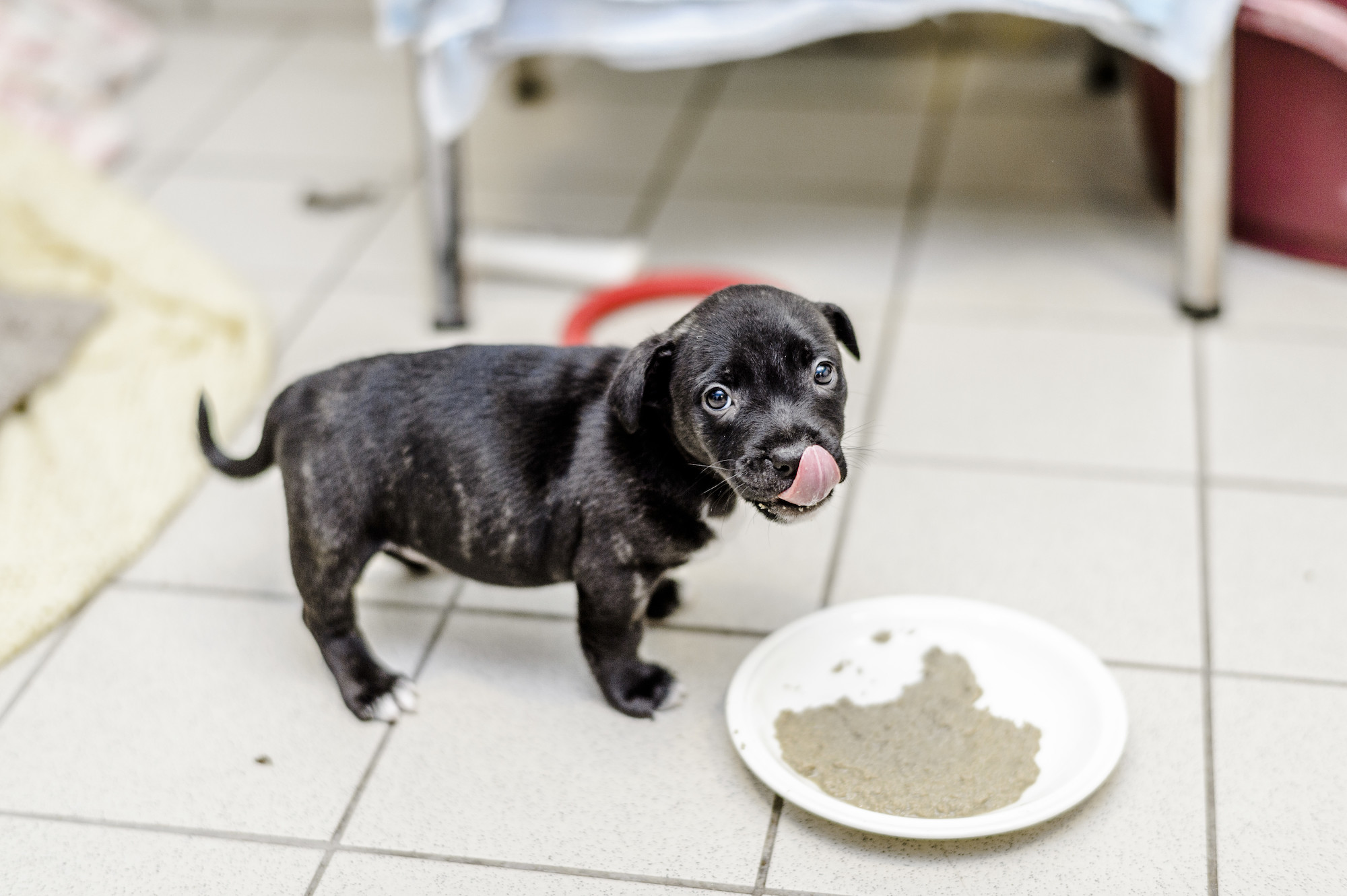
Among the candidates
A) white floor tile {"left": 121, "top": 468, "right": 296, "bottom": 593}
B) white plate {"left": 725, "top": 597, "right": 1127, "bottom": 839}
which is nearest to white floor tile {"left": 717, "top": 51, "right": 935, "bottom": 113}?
white floor tile {"left": 121, "top": 468, "right": 296, "bottom": 593}

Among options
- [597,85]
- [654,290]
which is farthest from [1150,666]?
[597,85]

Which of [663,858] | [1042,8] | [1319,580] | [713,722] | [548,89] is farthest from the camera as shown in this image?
[548,89]

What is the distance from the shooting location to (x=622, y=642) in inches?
65.3

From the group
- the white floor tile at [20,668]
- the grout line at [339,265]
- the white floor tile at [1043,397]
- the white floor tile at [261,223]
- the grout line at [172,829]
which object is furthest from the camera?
the white floor tile at [261,223]

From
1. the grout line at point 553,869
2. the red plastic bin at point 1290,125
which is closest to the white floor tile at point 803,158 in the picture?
the red plastic bin at point 1290,125

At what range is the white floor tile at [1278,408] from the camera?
83.7 inches

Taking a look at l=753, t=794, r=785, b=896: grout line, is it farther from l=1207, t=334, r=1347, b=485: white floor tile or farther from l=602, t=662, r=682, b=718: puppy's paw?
l=1207, t=334, r=1347, b=485: white floor tile

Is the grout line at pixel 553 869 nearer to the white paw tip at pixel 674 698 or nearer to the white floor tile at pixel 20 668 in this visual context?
the white paw tip at pixel 674 698

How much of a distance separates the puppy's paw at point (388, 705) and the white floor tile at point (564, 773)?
19 millimetres

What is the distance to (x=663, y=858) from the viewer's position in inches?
60.6

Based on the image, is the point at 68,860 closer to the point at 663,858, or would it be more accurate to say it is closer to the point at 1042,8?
the point at 663,858

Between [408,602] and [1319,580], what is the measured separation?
4.14 ft

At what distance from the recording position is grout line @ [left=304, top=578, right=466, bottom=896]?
1.55 m

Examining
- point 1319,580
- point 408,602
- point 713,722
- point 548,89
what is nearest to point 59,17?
point 548,89
